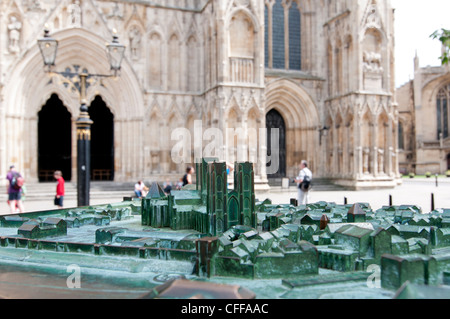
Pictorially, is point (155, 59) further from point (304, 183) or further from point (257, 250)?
point (257, 250)

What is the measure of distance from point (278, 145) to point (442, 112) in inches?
1221

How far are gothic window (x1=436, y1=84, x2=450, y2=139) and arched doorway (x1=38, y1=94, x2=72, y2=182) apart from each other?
38407 mm

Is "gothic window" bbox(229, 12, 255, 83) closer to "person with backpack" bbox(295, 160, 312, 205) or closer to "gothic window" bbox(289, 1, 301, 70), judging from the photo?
"gothic window" bbox(289, 1, 301, 70)

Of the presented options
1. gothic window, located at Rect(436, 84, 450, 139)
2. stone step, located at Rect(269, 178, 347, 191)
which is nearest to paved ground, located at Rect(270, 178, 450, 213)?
stone step, located at Rect(269, 178, 347, 191)

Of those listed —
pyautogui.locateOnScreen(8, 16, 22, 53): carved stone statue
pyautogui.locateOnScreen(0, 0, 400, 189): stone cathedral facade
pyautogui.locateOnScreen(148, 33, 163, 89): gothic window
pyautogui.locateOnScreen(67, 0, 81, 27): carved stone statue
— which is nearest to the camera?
pyautogui.locateOnScreen(8, 16, 22, 53): carved stone statue

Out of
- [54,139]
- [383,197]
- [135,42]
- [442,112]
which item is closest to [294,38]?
[135,42]

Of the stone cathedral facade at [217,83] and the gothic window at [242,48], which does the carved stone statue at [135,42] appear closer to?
the stone cathedral facade at [217,83]

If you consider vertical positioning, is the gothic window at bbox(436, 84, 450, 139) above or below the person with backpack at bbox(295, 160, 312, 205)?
above

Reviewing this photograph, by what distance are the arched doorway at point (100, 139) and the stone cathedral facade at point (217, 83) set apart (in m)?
0.46

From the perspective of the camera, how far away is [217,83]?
18.1 m

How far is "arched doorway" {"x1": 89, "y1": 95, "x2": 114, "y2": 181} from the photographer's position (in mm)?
23156

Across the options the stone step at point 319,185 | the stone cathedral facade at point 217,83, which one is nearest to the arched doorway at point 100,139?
the stone cathedral facade at point 217,83

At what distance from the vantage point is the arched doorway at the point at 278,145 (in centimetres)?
2241
